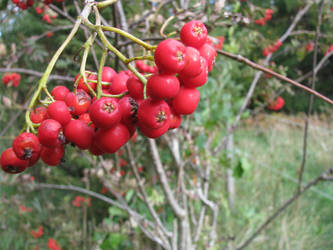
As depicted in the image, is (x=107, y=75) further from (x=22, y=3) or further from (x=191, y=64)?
(x=22, y=3)

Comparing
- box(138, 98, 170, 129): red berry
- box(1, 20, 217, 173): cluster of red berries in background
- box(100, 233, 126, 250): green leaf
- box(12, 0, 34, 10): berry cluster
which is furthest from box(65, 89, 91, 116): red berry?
box(100, 233, 126, 250): green leaf

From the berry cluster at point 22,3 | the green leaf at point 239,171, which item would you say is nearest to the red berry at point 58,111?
the berry cluster at point 22,3

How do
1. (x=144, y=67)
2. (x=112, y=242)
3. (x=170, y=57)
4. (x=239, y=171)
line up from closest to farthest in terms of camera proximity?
(x=170, y=57)
(x=144, y=67)
(x=239, y=171)
(x=112, y=242)

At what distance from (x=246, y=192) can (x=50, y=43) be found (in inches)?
141

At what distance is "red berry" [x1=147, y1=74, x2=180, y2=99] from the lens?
439mm

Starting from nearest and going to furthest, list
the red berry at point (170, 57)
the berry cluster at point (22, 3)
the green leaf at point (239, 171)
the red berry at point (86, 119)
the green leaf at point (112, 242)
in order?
1. the red berry at point (170, 57)
2. the red berry at point (86, 119)
3. the berry cluster at point (22, 3)
4. the green leaf at point (239, 171)
5. the green leaf at point (112, 242)

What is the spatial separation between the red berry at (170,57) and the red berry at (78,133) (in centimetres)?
19

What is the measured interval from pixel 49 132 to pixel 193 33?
328 millimetres

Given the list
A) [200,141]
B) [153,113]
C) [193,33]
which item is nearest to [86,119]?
[153,113]

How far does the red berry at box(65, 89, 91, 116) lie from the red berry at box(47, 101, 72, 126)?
0.01m

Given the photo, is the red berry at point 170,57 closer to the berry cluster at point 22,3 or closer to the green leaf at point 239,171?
the berry cluster at point 22,3

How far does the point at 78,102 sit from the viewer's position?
520 millimetres

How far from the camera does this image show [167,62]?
43 cm

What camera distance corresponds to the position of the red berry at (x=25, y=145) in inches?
19.5
